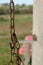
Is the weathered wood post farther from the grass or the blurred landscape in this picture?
the blurred landscape

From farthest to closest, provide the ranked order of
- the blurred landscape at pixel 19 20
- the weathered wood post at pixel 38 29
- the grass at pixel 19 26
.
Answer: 1. the blurred landscape at pixel 19 20
2. the grass at pixel 19 26
3. the weathered wood post at pixel 38 29

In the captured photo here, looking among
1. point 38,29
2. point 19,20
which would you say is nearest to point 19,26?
point 19,20

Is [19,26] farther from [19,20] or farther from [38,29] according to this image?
[38,29]

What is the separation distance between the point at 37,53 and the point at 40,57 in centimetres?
2

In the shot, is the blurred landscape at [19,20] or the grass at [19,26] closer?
the grass at [19,26]

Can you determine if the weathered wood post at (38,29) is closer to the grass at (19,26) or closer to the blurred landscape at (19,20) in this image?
the grass at (19,26)

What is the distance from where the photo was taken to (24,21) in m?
12.1

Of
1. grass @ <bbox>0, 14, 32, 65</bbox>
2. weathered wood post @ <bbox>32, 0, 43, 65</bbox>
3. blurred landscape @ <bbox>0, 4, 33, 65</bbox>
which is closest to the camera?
weathered wood post @ <bbox>32, 0, 43, 65</bbox>

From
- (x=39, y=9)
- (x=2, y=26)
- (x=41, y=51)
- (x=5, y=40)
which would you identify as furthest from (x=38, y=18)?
(x=2, y=26)

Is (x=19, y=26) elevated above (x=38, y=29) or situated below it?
below

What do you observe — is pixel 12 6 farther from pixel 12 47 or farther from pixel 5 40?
pixel 5 40

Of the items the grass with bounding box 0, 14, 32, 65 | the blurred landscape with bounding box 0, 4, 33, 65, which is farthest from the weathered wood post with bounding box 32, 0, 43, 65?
the blurred landscape with bounding box 0, 4, 33, 65

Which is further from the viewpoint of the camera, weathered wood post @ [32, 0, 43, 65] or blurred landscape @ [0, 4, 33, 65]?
blurred landscape @ [0, 4, 33, 65]

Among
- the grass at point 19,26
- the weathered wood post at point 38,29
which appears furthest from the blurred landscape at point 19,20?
the weathered wood post at point 38,29
